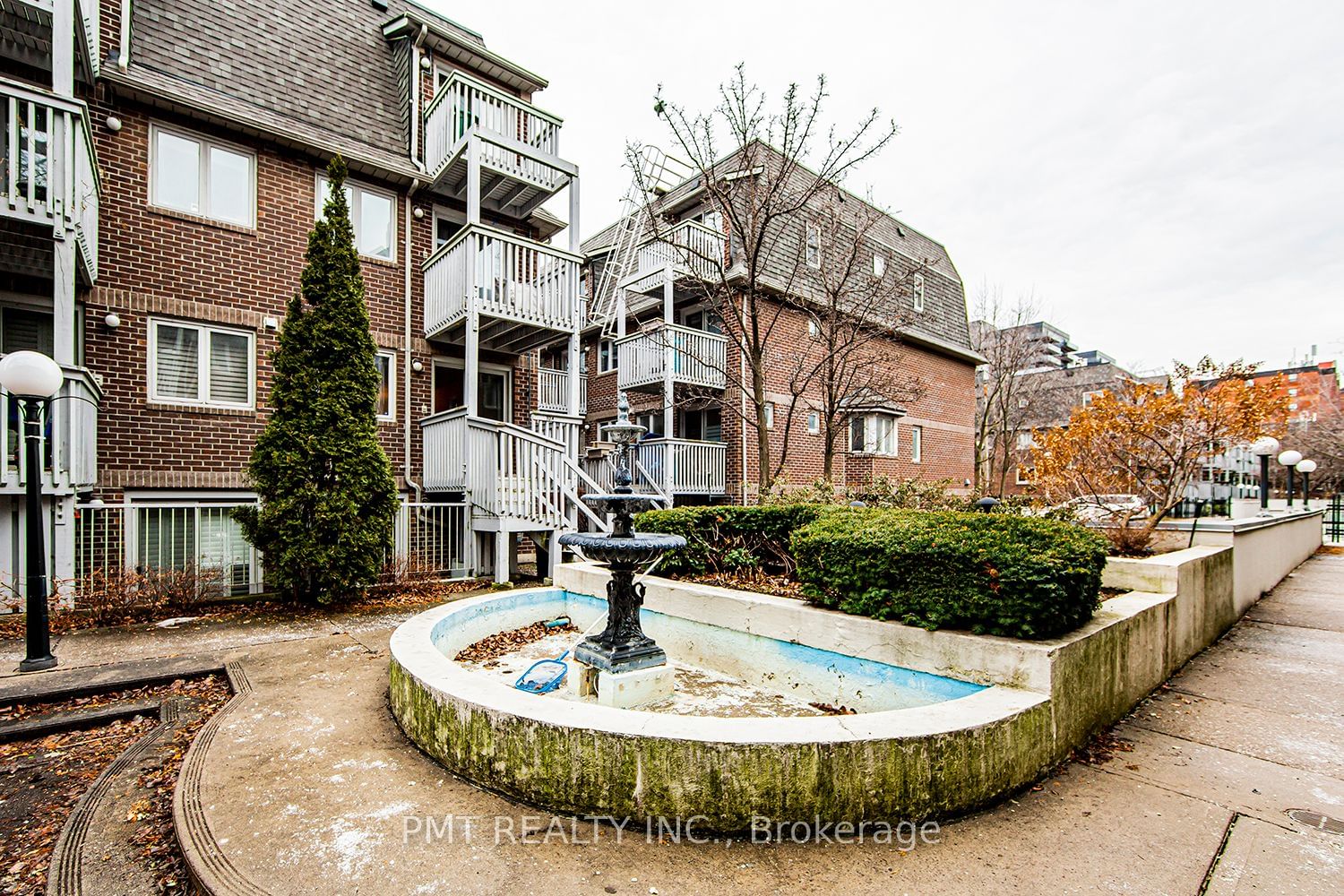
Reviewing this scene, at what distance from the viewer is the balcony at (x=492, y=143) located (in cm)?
1035

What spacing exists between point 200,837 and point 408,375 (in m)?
9.07

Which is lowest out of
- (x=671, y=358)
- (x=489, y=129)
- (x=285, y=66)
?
(x=671, y=358)

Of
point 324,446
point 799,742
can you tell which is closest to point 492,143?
point 324,446

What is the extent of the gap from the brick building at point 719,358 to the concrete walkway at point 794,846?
8050 mm

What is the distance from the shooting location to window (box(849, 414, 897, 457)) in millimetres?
17000

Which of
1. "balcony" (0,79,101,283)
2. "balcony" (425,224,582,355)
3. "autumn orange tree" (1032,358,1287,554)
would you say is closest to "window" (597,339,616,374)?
"balcony" (425,224,582,355)

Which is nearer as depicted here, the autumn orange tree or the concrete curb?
the concrete curb

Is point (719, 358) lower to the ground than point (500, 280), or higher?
lower

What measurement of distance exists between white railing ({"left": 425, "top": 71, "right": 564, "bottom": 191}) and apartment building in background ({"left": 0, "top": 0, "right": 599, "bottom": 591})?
0.16ft

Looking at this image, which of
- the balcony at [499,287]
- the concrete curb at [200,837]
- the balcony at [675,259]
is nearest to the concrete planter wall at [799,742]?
the concrete curb at [200,837]

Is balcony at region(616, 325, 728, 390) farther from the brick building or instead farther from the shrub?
the shrub

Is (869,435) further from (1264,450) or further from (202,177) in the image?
(202,177)

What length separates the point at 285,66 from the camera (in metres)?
10.2

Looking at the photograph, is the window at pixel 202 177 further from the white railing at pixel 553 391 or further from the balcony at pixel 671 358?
the balcony at pixel 671 358
